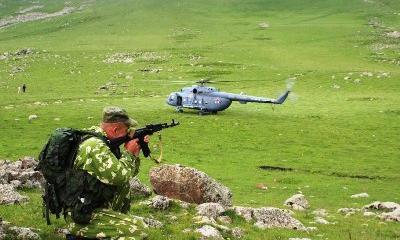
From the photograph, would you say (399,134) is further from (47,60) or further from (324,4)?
(324,4)

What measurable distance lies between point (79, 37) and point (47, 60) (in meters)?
39.9

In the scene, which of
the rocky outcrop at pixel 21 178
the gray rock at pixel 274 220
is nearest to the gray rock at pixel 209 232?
the gray rock at pixel 274 220

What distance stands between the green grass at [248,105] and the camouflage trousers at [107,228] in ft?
11.7

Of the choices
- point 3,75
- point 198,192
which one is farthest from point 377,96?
point 3,75

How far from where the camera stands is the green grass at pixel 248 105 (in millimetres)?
28922

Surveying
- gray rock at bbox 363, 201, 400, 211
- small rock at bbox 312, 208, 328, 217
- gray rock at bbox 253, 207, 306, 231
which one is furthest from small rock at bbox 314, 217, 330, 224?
gray rock at bbox 363, 201, 400, 211

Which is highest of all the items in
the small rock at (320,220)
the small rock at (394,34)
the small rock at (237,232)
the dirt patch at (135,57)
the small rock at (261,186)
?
the small rock at (237,232)

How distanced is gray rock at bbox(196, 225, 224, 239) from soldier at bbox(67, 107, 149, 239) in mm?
4248

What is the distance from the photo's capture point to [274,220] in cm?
1842

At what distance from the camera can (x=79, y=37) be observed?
139 metres

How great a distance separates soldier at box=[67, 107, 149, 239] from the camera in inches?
419

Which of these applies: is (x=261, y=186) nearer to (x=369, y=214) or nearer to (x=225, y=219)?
(x=369, y=214)

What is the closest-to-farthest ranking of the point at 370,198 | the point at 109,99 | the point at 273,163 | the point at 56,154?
the point at 56,154 < the point at 370,198 < the point at 273,163 < the point at 109,99

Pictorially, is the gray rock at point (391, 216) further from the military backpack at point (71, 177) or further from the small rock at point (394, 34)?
the small rock at point (394, 34)
